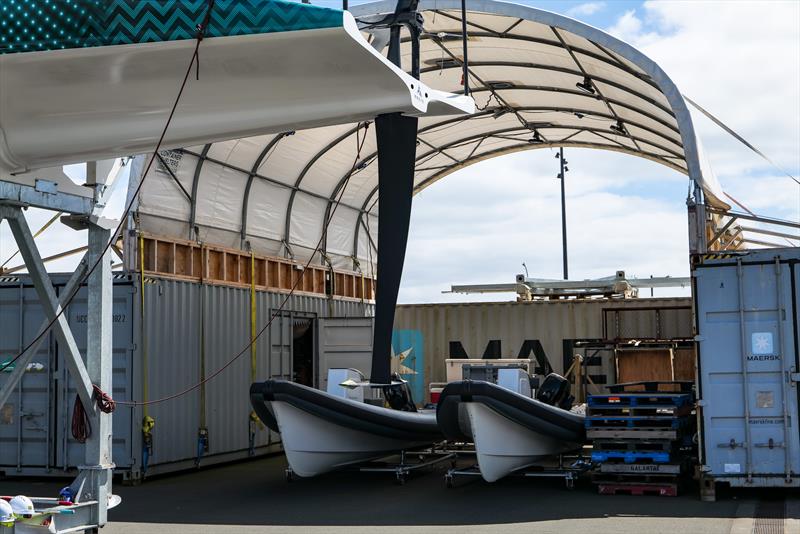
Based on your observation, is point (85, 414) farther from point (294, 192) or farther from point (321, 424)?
point (294, 192)

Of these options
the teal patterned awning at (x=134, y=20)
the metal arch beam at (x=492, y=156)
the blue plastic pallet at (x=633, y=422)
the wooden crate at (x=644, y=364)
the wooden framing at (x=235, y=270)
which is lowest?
the blue plastic pallet at (x=633, y=422)

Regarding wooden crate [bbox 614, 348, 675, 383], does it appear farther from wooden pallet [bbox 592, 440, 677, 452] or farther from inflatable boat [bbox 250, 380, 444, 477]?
inflatable boat [bbox 250, 380, 444, 477]

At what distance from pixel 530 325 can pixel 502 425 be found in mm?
7910

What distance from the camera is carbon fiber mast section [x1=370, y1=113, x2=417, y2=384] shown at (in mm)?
7321

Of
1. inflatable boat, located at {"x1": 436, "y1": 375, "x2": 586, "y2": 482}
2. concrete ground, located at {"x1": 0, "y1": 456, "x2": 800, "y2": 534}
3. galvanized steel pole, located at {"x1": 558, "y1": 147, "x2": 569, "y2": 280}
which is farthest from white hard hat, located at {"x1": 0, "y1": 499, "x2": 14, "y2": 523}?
galvanized steel pole, located at {"x1": 558, "y1": 147, "x2": 569, "y2": 280}

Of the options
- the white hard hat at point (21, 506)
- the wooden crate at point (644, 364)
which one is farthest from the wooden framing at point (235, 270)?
the wooden crate at point (644, 364)

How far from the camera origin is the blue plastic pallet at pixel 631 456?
11711 mm

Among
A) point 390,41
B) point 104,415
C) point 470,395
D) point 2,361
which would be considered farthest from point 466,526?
point 2,361

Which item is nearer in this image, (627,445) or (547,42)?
(627,445)

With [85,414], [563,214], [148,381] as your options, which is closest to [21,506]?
[85,414]

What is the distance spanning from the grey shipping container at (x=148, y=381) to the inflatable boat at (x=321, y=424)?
6.88 ft

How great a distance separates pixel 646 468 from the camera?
1177cm

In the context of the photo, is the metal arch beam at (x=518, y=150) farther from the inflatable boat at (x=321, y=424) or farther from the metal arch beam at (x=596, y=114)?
the inflatable boat at (x=321, y=424)

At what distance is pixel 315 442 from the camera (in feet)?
43.3
